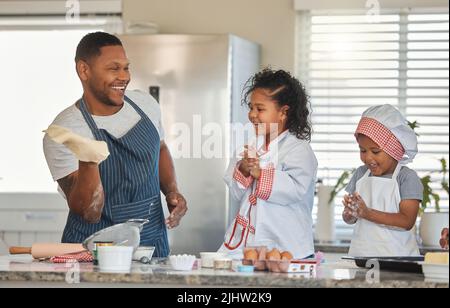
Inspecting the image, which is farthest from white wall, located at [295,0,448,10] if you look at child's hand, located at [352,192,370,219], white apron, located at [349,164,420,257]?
child's hand, located at [352,192,370,219]

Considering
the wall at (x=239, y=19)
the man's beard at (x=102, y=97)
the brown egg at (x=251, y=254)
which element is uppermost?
the wall at (x=239, y=19)

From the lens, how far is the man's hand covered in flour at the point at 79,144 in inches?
91.0

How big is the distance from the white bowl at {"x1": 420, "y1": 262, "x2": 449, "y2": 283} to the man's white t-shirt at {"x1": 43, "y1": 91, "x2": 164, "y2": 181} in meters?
1.12

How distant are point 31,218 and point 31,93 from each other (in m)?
0.74

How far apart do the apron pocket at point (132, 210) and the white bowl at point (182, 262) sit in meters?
0.56

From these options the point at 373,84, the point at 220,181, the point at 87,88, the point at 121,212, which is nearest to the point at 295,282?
the point at 121,212

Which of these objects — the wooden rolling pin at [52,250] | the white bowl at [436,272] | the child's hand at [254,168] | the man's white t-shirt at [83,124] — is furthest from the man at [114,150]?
the white bowl at [436,272]

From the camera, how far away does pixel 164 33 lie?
15.9 ft

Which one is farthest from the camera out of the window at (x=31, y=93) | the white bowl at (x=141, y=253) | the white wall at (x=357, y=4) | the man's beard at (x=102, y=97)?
the window at (x=31, y=93)

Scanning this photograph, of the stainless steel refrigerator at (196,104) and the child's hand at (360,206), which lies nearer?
the child's hand at (360,206)

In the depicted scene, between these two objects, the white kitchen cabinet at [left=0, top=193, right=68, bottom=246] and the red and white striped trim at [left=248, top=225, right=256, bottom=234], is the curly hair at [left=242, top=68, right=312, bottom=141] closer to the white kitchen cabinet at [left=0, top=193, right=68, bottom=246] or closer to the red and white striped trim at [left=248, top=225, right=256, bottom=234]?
the red and white striped trim at [left=248, top=225, right=256, bottom=234]

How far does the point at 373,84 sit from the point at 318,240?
35.2 inches

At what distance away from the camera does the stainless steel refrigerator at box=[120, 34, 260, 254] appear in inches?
172

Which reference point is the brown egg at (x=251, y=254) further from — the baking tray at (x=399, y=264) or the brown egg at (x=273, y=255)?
the baking tray at (x=399, y=264)
